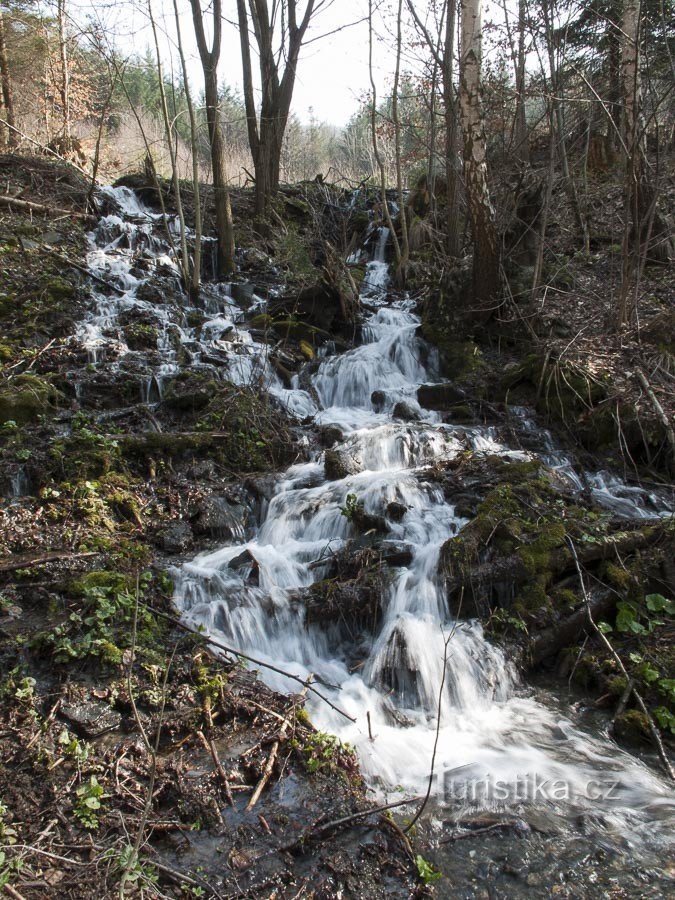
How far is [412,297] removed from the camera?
491 inches

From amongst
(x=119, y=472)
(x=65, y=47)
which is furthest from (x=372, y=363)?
(x=65, y=47)

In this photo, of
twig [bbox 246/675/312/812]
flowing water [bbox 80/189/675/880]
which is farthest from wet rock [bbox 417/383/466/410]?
twig [bbox 246/675/312/812]

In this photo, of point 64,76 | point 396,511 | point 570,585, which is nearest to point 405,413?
point 396,511

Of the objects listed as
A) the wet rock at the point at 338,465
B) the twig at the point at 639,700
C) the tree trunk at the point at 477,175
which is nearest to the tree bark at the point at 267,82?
the tree trunk at the point at 477,175

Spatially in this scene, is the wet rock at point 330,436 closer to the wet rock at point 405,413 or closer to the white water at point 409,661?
the white water at point 409,661

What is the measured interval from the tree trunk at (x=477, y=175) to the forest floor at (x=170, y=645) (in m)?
0.96

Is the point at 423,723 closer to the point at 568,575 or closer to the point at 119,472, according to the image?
the point at 568,575

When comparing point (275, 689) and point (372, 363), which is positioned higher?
point (372, 363)

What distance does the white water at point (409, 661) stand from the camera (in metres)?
3.48

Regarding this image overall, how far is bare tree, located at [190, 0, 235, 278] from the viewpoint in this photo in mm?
10656

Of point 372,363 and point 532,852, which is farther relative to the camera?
point 372,363

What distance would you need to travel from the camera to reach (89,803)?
282 centimetres

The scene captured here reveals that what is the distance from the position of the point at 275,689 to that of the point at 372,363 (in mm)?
6766

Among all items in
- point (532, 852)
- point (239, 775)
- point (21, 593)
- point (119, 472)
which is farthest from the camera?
point (119, 472)
